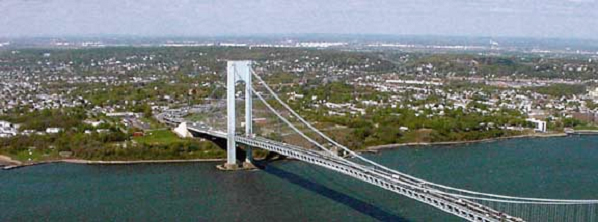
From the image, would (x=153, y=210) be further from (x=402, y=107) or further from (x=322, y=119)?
(x=402, y=107)

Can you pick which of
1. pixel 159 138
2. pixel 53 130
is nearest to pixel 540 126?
pixel 159 138

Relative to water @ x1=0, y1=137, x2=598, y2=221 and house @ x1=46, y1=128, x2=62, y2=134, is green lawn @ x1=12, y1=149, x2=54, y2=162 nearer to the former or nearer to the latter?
water @ x1=0, y1=137, x2=598, y2=221

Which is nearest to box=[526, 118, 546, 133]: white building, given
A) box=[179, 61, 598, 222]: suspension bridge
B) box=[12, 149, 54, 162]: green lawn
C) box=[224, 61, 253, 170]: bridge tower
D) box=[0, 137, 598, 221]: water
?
box=[0, 137, 598, 221]: water

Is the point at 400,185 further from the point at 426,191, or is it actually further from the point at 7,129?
the point at 7,129

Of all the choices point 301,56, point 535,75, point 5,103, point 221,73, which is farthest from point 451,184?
point 301,56

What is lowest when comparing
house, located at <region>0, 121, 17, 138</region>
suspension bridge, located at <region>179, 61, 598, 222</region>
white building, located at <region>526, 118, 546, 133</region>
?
white building, located at <region>526, 118, 546, 133</region>

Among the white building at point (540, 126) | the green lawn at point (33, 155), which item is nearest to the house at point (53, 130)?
the green lawn at point (33, 155)
